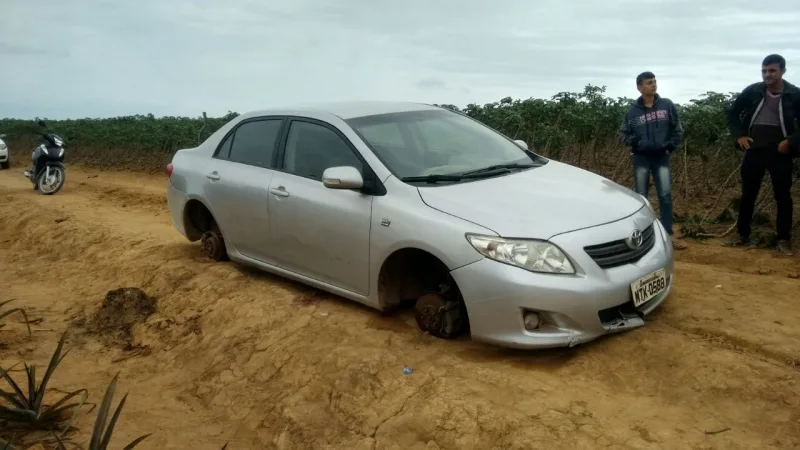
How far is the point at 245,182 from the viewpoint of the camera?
601 cm

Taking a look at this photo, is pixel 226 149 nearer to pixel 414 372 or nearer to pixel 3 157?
pixel 414 372

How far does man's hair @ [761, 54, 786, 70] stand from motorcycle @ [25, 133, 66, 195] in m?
13.5

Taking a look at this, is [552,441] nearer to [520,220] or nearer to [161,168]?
[520,220]

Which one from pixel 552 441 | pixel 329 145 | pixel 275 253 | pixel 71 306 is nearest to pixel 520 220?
pixel 552 441

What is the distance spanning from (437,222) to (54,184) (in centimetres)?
1279

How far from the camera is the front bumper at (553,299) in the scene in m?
4.02

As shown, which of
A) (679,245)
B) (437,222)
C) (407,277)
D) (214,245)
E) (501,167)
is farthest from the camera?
(679,245)

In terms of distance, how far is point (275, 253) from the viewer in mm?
5773

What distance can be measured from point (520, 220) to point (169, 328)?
350 centimetres

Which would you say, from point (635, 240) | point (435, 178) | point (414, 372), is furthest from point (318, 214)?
point (635, 240)

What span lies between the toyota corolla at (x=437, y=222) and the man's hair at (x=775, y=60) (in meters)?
2.52

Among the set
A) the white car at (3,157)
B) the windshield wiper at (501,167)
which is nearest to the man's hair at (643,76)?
the windshield wiper at (501,167)

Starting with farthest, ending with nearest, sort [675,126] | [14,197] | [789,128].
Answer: [14,197] < [675,126] < [789,128]

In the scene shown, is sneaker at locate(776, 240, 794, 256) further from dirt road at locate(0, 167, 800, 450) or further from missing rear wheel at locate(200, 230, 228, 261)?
missing rear wheel at locate(200, 230, 228, 261)
